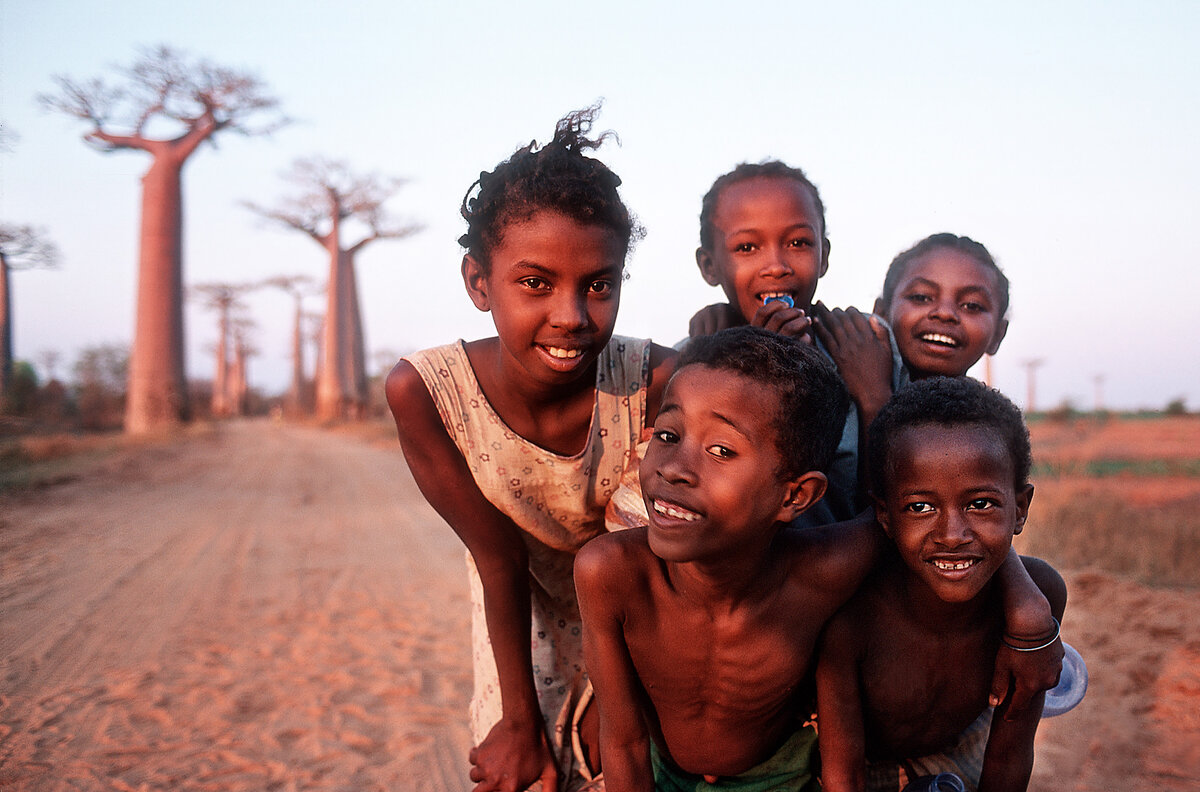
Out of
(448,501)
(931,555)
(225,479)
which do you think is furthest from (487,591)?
(225,479)

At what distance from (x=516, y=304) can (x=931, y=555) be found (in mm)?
1083

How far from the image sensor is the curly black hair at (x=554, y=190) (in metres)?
1.95

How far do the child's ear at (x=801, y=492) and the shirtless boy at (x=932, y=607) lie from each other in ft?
0.62

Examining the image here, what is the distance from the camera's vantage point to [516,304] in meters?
1.94

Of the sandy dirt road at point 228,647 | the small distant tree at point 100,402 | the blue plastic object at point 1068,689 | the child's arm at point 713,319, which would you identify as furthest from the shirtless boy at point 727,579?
the small distant tree at point 100,402

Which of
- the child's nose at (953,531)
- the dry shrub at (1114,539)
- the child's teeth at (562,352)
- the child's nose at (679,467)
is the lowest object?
the dry shrub at (1114,539)

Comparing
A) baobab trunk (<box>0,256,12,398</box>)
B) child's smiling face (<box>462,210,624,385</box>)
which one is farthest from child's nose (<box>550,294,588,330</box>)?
baobab trunk (<box>0,256,12,398</box>)

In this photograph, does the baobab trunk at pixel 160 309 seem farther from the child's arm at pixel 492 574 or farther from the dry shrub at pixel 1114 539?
the child's arm at pixel 492 574

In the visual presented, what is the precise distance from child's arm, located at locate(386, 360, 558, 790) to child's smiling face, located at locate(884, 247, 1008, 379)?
1296 millimetres

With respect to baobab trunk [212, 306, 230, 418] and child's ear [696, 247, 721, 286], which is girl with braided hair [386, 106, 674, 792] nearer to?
child's ear [696, 247, 721, 286]

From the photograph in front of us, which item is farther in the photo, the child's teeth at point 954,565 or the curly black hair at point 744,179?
the curly black hair at point 744,179

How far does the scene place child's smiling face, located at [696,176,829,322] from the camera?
2.36 meters

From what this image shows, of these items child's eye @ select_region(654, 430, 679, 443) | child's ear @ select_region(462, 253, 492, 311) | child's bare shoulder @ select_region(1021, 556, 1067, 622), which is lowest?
child's bare shoulder @ select_region(1021, 556, 1067, 622)

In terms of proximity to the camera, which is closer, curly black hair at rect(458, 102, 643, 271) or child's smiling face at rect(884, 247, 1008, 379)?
curly black hair at rect(458, 102, 643, 271)
